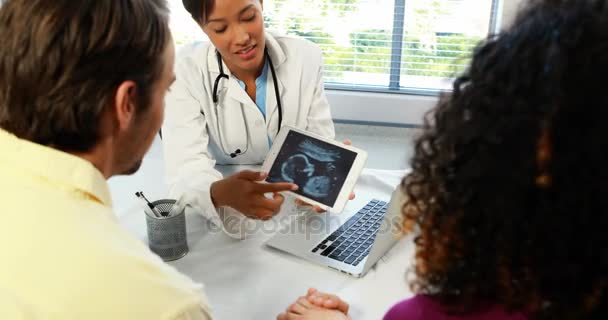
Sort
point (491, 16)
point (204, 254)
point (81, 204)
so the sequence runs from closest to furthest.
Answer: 1. point (81, 204)
2. point (204, 254)
3. point (491, 16)

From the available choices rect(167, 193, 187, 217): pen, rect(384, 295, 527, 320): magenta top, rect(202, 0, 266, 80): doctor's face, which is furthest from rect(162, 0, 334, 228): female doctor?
rect(384, 295, 527, 320): magenta top

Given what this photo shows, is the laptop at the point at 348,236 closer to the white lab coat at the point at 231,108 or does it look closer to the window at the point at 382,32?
the white lab coat at the point at 231,108

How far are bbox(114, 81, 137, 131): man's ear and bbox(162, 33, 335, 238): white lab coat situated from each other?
626 millimetres

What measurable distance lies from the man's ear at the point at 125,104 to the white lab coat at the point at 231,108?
2.06 ft

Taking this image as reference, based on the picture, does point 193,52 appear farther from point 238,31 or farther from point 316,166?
point 316,166

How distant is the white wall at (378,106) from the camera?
213 cm

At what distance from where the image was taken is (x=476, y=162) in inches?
21.4

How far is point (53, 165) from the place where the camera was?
66cm

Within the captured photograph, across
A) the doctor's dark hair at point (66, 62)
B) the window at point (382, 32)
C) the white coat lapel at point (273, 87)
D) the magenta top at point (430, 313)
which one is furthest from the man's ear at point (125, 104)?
the window at point (382, 32)

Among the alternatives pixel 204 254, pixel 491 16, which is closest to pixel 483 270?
pixel 204 254

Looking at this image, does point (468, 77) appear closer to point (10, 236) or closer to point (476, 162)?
point (476, 162)

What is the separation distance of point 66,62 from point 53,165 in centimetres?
13

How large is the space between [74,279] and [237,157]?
3.21ft

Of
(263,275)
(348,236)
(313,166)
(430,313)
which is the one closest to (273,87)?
(313,166)
